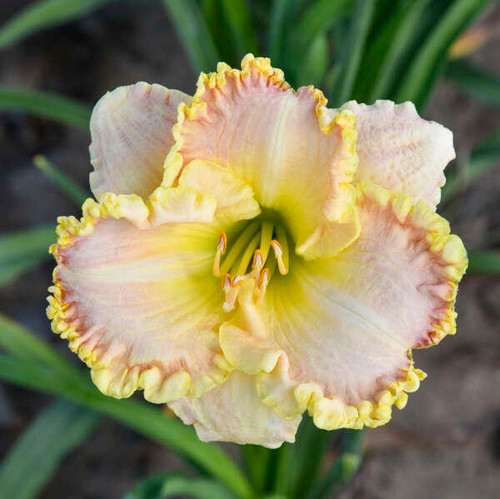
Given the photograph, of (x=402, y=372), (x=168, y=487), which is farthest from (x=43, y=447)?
(x=402, y=372)

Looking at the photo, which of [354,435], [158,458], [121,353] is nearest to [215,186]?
[121,353]

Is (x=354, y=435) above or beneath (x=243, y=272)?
beneath

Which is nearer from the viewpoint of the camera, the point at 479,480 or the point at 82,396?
the point at 82,396

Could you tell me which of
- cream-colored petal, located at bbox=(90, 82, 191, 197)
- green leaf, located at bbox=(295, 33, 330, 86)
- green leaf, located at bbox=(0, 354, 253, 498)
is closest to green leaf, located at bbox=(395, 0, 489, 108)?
green leaf, located at bbox=(295, 33, 330, 86)

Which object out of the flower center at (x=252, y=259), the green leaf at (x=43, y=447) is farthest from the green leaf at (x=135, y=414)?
the flower center at (x=252, y=259)

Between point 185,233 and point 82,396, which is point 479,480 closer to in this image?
point 82,396

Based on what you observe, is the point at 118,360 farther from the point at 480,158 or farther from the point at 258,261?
the point at 480,158
